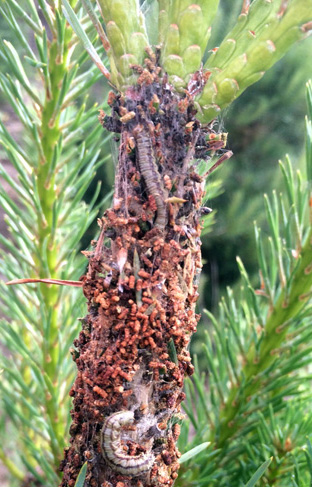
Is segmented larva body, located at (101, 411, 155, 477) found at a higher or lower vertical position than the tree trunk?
lower

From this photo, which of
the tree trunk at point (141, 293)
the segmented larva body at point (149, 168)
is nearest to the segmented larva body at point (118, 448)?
the tree trunk at point (141, 293)

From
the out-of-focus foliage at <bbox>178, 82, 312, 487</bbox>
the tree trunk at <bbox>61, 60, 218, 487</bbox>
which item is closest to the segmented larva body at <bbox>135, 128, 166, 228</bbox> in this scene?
the tree trunk at <bbox>61, 60, 218, 487</bbox>

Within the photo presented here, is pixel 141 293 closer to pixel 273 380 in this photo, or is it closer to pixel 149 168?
pixel 149 168

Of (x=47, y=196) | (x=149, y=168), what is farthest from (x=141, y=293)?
(x=47, y=196)

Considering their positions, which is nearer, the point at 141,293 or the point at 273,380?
the point at 141,293

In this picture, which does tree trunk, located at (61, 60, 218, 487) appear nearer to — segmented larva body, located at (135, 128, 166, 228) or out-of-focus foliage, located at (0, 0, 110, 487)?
segmented larva body, located at (135, 128, 166, 228)

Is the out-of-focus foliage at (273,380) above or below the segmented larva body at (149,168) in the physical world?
below

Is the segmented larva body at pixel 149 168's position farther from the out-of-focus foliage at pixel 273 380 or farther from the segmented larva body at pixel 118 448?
the out-of-focus foliage at pixel 273 380
